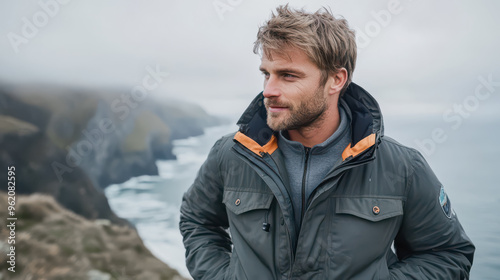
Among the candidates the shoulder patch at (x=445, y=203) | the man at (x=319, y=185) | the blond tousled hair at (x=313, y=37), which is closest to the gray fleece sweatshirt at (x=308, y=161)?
the man at (x=319, y=185)

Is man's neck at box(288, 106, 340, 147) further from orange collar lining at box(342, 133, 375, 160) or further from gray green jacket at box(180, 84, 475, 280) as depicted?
orange collar lining at box(342, 133, 375, 160)

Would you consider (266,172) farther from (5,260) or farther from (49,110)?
(49,110)

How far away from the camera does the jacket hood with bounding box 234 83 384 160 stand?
4.49 ft

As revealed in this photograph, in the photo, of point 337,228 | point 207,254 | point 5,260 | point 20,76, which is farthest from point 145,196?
point 337,228

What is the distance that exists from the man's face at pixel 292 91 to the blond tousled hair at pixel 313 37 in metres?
0.03

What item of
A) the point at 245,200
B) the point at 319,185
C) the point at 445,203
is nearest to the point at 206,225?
the point at 245,200

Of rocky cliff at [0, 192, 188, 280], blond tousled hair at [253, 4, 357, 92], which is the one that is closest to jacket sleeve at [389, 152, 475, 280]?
blond tousled hair at [253, 4, 357, 92]

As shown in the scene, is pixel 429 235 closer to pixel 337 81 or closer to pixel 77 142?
pixel 337 81

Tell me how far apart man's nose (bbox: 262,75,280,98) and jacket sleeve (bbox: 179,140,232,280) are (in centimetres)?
34

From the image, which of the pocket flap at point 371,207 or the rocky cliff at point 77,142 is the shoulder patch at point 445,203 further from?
the rocky cliff at point 77,142

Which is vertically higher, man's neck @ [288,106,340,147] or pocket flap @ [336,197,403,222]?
man's neck @ [288,106,340,147]

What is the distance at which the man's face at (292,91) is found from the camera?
4.85 feet

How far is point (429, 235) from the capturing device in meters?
1.41

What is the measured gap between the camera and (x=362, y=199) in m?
1.34
